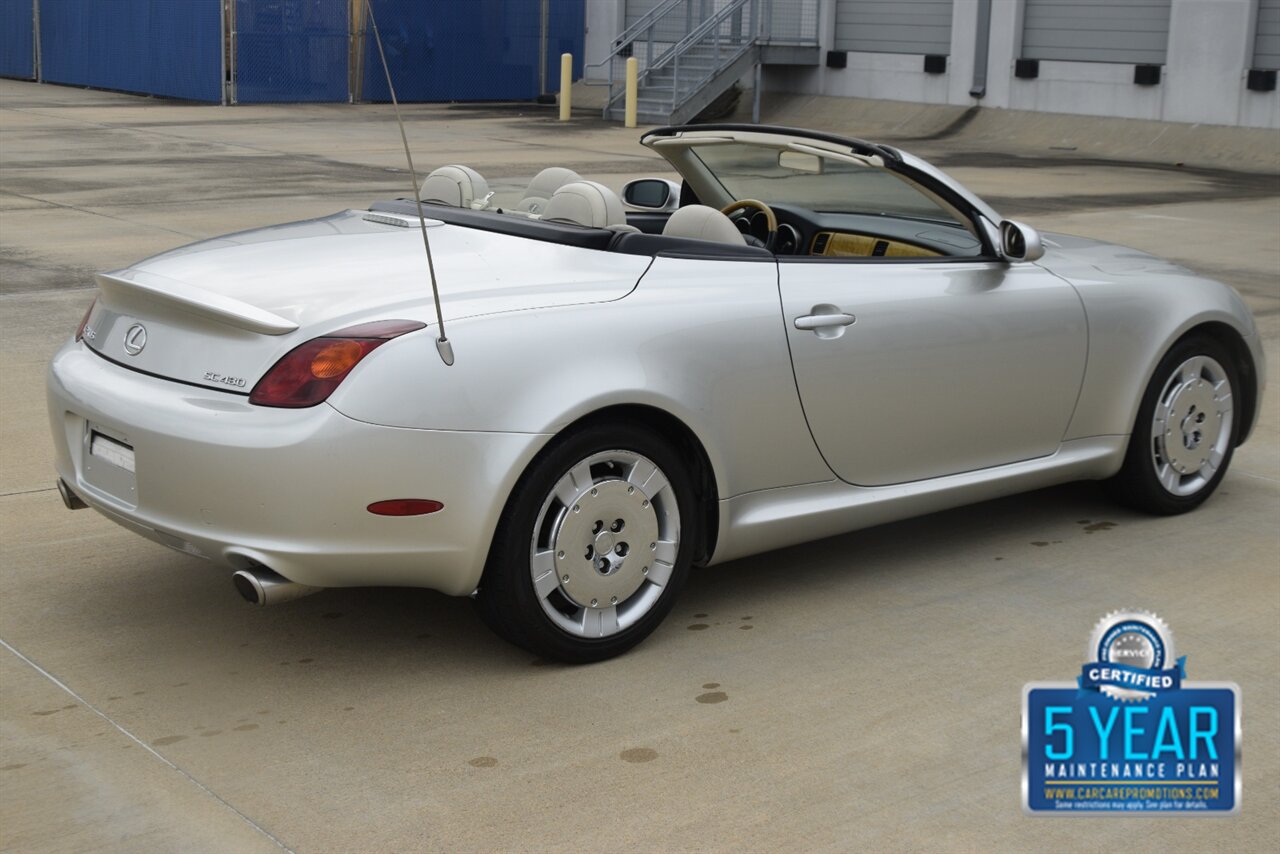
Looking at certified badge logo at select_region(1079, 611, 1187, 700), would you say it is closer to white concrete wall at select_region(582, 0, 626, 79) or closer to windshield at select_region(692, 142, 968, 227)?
windshield at select_region(692, 142, 968, 227)

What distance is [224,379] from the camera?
4.07 metres

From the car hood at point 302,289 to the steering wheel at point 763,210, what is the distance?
1.26m

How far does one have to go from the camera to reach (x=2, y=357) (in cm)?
795

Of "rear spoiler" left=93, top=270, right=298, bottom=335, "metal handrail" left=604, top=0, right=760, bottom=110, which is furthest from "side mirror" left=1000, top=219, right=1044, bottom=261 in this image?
"metal handrail" left=604, top=0, right=760, bottom=110

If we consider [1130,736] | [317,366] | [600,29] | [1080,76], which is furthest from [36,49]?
[1130,736]

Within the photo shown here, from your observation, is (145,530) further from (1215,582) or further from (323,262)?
(1215,582)

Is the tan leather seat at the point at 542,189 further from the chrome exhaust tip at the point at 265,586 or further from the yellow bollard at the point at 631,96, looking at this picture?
the yellow bollard at the point at 631,96

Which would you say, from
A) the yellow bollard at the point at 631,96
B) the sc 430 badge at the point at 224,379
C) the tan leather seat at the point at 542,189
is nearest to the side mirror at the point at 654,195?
the tan leather seat at the point at 542,189

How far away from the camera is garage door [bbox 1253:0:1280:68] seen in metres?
24.0

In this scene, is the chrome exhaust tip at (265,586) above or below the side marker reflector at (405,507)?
below

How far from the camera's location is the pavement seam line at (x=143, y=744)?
135 inches

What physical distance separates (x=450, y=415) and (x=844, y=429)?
4.34 feet

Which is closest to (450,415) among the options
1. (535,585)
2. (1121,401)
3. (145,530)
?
(535,585)

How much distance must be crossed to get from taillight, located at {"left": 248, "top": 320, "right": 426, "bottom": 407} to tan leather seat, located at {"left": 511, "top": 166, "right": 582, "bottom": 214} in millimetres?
1271
